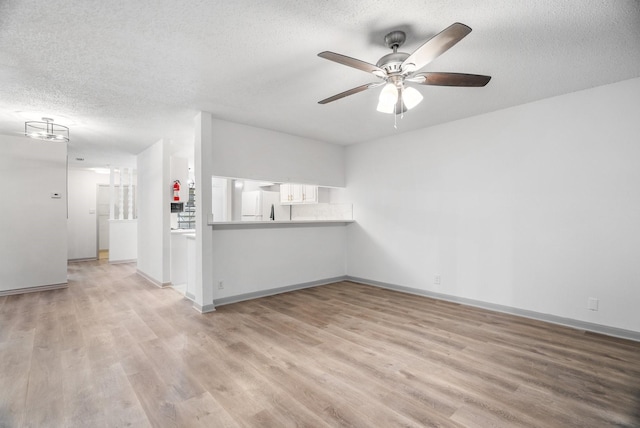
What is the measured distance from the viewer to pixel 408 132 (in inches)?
196

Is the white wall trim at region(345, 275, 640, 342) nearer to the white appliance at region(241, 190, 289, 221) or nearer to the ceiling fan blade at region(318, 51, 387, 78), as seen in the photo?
the white appliance at region(241, 190, 289, 221)

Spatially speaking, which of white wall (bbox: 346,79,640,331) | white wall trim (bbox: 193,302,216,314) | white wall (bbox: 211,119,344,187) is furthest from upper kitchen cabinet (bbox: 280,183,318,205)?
white wall trim (bbox: 193,302,216,314)

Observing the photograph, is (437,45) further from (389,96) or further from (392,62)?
(389,96)

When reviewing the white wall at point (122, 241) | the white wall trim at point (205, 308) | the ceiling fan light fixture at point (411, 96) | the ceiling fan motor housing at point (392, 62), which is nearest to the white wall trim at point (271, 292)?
the white wall trim at point (205, 308)

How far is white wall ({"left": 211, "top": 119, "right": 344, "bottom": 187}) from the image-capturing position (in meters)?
4.36

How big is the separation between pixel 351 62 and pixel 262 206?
16.8 feet

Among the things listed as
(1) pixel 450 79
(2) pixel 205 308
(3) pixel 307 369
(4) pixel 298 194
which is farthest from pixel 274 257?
(1) pixel 450 79

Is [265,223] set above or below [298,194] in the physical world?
below

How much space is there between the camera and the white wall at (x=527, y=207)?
10.3 feet

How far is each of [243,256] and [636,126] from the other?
4835 millimetres

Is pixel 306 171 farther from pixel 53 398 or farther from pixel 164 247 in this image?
pixel 53 398

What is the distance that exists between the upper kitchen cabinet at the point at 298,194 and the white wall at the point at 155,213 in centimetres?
238

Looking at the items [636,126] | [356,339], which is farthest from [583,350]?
[636,126]

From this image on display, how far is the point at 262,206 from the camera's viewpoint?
6875 mm
